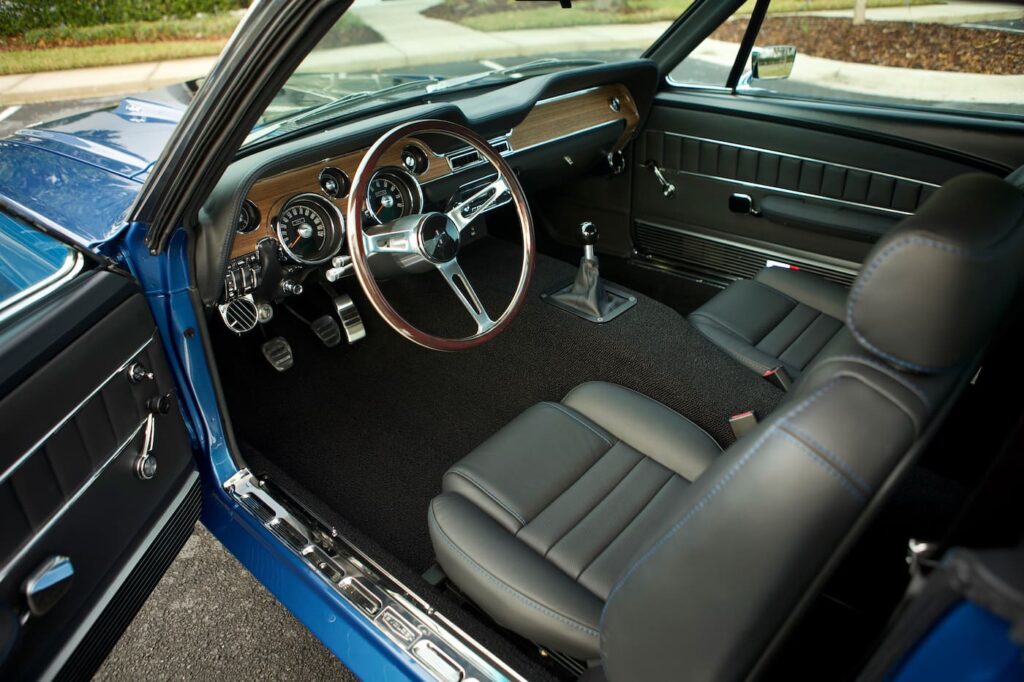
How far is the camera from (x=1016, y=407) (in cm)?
122

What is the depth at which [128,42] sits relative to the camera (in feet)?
14.7

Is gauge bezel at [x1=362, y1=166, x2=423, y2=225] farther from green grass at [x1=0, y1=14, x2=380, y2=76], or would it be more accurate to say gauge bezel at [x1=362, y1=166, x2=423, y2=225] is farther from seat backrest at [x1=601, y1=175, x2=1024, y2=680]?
seat backrest at [x1=601, y1=175, x2=1024, y2=680]

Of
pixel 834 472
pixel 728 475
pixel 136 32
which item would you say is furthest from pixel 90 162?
pixel 136 32

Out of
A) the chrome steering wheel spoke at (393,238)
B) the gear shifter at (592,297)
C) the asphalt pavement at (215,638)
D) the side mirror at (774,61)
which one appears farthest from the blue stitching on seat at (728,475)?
the side mirror at (774,61)

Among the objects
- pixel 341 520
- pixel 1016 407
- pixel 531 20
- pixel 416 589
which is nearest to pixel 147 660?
pixel 341 520

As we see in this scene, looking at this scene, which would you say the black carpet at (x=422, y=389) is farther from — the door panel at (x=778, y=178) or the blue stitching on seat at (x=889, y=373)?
the blue stitching on seat at (x=889, y=373)

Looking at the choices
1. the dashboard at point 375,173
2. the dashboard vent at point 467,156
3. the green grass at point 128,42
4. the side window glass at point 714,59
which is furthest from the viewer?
the side window glass at point 714,59

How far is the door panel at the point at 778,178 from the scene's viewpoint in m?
2.31

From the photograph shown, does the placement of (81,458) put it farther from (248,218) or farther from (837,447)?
(837,447)

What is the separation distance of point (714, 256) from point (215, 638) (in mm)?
2206

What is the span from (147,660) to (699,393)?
1.66 m

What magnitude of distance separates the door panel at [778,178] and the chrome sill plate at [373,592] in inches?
74.8

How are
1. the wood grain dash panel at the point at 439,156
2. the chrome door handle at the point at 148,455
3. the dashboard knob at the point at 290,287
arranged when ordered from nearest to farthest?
the chrome door handle at the point at 148,455 < the wood grain dash panel at the point at 439,156 < the dashboard knob at the point at 290,287

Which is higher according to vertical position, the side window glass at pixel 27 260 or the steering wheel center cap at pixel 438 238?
the side window glass at pixel 27 260
